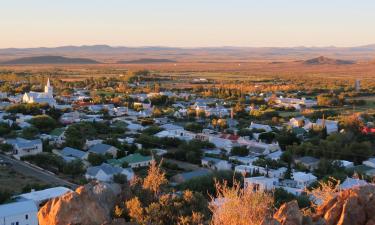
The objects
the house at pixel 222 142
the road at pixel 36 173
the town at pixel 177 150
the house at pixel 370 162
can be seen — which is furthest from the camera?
the house at pixel 222 142

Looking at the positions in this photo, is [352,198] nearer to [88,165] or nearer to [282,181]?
[282,181]

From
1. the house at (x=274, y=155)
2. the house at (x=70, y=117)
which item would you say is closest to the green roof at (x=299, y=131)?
the house at (x=274, y=155)

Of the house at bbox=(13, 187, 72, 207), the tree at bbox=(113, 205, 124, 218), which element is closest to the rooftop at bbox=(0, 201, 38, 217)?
the house at bbox=(13, 187, 72, 207)

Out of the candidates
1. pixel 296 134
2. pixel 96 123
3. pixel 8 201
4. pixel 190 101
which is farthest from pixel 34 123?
pixel 190 101

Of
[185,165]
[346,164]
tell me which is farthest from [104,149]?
[346,164]

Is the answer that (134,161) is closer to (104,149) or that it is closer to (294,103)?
(104,149)

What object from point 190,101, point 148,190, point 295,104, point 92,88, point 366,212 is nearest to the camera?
point 366,212

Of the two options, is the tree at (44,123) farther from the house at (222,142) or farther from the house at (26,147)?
the house at (222,142)

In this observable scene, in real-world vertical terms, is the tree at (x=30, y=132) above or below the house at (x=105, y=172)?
below
